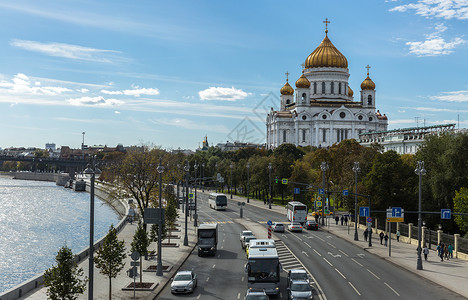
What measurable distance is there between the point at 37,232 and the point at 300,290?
52776mm

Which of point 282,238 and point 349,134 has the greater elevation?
point 349,134

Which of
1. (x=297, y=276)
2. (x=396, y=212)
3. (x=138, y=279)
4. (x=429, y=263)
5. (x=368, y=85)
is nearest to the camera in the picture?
(x=297, y=276)

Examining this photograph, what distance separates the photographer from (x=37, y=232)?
2731 inches

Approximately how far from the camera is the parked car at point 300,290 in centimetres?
2631

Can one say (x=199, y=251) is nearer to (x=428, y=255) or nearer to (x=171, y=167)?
(x=428, y=255)

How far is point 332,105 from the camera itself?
183250 mm

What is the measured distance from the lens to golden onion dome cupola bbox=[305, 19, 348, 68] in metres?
182

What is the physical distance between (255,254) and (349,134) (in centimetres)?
15467

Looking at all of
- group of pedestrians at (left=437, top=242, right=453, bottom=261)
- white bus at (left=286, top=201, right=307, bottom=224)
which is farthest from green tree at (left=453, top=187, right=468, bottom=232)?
white bus at (left=286, top=201, right=307, bottom=224)

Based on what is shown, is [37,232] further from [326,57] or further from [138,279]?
[326,57]

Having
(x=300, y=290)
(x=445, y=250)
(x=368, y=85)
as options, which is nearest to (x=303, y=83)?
(x=368, y=85)

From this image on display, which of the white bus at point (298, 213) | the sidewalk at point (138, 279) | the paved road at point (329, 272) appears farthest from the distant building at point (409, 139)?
the sidewalk at point (138, 279)

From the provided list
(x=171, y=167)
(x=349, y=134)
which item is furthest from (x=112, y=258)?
(x=349, y=134)

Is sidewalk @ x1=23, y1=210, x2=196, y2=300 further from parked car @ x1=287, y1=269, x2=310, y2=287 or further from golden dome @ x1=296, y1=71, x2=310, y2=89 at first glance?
golden dome @ x1=296, y1=71, x2=310, y2=89
